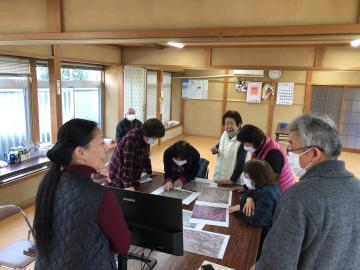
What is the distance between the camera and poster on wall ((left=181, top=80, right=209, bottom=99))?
27.9 ft

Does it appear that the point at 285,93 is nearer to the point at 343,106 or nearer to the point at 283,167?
the point at 343,106

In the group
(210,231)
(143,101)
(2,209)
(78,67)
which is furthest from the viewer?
(143,101)

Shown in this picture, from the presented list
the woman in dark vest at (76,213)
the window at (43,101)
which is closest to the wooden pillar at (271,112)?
the window at (43,101)

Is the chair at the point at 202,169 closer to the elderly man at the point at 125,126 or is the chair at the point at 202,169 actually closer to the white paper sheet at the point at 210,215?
the white paper sheet at the point at 210,215

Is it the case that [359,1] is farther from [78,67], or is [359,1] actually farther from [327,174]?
[78,67]

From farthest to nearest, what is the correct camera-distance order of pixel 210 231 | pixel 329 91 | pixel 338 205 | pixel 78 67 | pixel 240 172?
pixel 329 91 < pixel 78 67 < pixel 240 172 < pixel 210 231 < pixel 338 205

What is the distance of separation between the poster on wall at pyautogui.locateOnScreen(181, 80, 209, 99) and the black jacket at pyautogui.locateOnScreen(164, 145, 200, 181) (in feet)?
20.0

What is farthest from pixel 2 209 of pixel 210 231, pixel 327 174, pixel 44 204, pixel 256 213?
pixel 327 174

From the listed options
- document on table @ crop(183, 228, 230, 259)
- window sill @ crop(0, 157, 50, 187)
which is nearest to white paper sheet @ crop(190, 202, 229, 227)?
document on table @ crop(183, 228, 230, 259)

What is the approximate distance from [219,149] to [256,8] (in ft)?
4.94

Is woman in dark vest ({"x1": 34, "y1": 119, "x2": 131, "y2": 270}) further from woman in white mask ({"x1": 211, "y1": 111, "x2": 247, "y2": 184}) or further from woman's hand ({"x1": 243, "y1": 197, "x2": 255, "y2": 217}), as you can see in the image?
woman in white mask ({"x1": 211, "y1": 111, "x2": 247, "y2": 184})

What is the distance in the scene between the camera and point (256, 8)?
1.93 metres

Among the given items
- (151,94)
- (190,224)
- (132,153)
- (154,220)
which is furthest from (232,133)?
(151,94)

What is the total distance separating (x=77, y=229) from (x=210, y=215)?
3.57 ft
